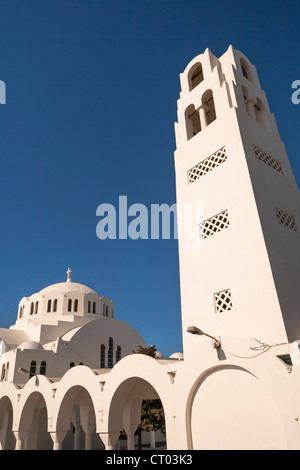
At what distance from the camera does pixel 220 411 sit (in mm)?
7719

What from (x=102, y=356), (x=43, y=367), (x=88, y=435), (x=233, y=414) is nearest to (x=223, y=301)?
(x=233, y=414)

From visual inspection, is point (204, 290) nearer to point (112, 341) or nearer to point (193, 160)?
point (193, 160)

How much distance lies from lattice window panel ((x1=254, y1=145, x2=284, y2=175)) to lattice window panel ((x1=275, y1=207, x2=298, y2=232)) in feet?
6.31

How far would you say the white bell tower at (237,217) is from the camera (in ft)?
27.2

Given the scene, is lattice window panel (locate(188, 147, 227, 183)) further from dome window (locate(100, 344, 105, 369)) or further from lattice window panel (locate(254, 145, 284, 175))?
dome window (locate(100, 344, 105, 369))

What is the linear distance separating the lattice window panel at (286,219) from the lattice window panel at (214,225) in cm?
170

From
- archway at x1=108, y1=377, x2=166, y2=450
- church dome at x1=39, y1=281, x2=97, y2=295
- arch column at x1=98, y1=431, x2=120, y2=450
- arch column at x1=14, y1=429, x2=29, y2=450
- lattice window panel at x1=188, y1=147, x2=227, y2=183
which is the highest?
church dome at x1=39, y1=281, x2=97, y2=295

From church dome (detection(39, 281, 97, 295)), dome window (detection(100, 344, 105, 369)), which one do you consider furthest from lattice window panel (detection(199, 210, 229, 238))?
church dome (detection(39, 281, 97, 295))

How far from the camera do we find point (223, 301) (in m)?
9.09

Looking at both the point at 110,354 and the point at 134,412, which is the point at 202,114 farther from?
the point at 110,354

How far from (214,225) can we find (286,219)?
237 cm

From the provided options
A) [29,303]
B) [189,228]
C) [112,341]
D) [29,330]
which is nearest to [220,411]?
[189,228]

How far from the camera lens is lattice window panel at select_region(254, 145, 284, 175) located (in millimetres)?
11005

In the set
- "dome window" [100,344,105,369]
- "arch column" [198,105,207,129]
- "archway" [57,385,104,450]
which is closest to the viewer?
"arch column" [198,105,207,129]
